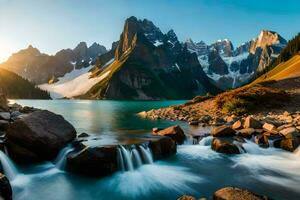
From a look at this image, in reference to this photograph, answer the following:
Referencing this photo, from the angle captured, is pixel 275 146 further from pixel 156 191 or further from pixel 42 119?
pixel 42 119

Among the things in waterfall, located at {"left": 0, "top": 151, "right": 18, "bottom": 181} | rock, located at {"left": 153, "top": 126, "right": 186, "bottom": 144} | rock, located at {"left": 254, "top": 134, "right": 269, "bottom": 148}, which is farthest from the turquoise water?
rock, located at {"left": 153, "top": 126, "right": 186, "bottom": 144}

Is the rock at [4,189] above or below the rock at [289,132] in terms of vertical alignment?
below

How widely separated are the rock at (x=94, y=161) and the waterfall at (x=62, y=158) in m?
0.92

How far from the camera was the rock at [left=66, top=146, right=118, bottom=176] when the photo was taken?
21438 mm

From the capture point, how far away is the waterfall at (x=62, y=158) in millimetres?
23203

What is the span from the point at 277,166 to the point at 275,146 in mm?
5456

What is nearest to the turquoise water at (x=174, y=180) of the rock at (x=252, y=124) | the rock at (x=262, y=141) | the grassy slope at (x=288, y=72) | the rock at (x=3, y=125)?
the rock at (x=262, y=141)

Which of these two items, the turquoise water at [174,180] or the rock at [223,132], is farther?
the rock at [223,132]

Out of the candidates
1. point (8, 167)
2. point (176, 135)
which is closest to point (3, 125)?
point (8, 167)

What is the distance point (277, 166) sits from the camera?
950 inches

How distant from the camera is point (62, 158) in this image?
23891 millimetres

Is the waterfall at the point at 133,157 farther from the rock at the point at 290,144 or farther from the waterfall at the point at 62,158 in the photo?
the rock at the point at 290,144

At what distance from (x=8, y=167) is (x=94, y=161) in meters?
6.20

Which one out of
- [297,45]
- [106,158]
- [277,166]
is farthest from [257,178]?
[297,45]
